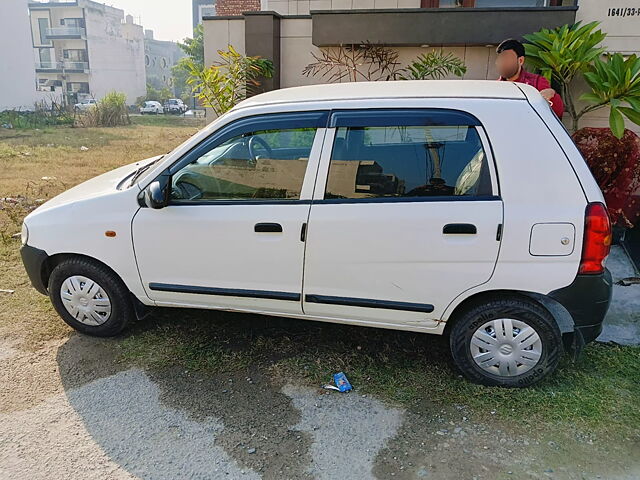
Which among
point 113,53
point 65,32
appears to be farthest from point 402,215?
point 113,53

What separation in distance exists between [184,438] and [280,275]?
110cm

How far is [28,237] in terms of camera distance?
372 cm

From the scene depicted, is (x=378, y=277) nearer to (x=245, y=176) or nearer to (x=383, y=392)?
(x=383, y=392)

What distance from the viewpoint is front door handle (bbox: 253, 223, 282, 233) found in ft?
10.5

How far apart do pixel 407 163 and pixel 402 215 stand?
0.33m

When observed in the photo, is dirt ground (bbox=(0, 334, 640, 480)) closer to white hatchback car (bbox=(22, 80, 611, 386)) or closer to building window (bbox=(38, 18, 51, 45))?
white hatchback car (bbox=(22, 80, 611, 386))

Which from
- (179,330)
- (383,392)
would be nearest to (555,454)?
(383,392)

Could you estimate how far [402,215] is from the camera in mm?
3016

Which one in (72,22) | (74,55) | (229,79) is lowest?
(229,79)

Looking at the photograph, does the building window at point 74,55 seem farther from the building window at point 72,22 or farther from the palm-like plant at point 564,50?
the palm-like plant at point 564,50

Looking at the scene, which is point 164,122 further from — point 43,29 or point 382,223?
point 43,29

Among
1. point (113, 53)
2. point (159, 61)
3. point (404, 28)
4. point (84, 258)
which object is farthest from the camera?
point (159, 61)

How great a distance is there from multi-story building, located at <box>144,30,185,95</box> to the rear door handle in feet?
308

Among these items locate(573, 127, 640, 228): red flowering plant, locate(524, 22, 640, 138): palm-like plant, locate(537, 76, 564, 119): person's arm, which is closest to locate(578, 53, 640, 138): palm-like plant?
locate(524, 22, 640, 138): palm-like plant
